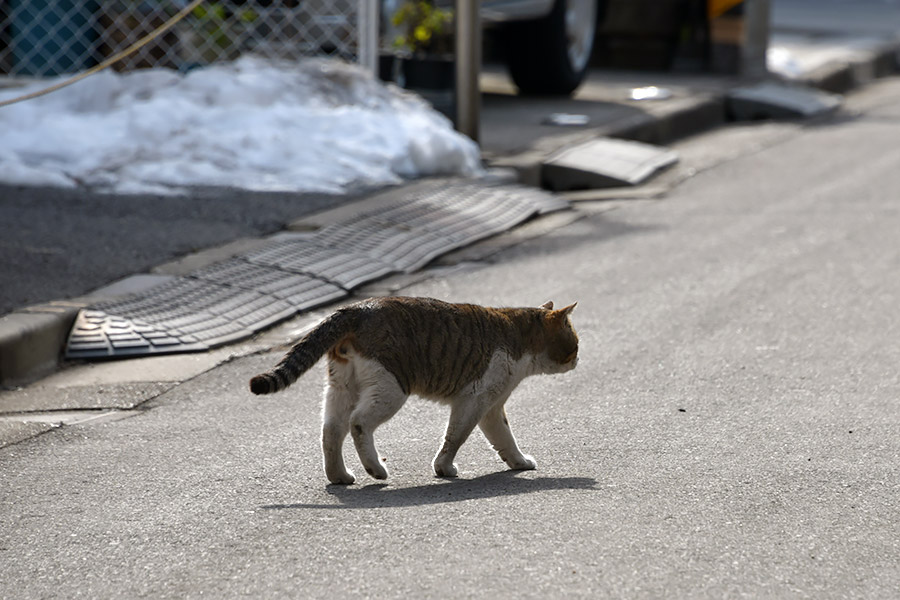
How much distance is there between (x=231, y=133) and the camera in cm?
871

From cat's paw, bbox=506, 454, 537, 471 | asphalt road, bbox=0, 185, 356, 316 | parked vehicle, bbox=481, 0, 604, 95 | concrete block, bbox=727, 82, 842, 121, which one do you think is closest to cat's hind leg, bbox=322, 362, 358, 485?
cat's paw, bbox=506, 454, 537, 471

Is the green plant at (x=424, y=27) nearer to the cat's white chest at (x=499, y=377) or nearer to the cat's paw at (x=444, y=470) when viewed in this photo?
the cat's white chest at (x=499, y=377)

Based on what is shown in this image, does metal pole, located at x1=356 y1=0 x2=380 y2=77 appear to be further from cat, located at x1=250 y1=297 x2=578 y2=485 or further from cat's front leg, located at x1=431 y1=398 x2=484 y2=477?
cat's front leg, located at x1=431 y1=398 x2=484 y2=477

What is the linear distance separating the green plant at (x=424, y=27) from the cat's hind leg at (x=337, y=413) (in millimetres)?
6991

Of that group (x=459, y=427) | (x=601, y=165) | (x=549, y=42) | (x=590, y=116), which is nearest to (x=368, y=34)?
(x=601, y=165)

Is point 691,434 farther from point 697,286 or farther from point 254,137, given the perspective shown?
point 254,137

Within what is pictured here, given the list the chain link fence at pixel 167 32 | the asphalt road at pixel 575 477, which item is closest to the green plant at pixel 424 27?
the chain link fence at pixel 167 32

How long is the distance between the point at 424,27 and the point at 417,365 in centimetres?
705

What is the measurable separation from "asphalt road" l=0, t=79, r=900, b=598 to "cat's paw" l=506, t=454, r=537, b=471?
34 millimetres

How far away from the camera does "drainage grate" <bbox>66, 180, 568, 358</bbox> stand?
566 centimetres

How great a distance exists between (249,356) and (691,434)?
2.03 meters

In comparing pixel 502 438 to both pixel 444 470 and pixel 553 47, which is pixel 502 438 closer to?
pixel 444 470

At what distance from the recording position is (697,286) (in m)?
6.71

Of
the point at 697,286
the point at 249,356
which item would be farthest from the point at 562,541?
the point at 697,286
